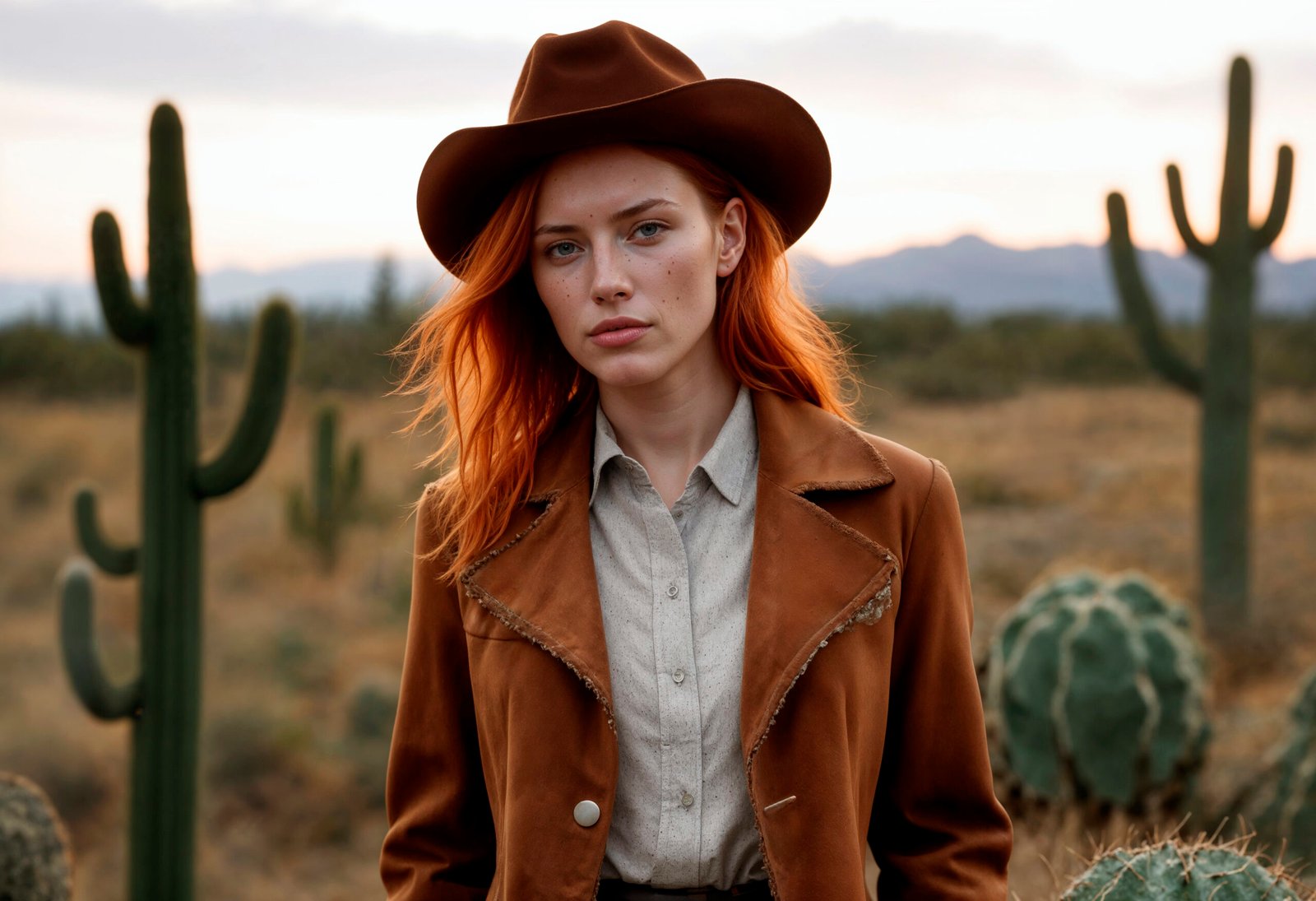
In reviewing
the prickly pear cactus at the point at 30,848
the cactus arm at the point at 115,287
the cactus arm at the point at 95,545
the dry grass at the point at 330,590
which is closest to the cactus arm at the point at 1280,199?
the dry grass at the point at 330,590

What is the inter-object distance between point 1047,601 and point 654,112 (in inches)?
164

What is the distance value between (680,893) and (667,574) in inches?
19.0

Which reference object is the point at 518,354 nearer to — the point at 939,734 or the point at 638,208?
the point at 638,208

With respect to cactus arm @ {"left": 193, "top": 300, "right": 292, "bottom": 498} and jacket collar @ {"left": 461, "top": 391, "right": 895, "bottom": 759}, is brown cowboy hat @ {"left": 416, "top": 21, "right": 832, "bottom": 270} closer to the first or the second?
jacket collar @ {"left": 461, "top": 391, "right": 895, "bottom": 759}

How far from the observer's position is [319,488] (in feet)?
32.1

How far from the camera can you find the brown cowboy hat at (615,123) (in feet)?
6.34

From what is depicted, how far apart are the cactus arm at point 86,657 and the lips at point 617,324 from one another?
10.8ft

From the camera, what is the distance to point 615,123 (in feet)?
6.32

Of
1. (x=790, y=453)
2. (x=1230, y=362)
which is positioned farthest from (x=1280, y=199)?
(x=790, y=453)

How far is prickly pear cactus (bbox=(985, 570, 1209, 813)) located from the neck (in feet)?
11.5

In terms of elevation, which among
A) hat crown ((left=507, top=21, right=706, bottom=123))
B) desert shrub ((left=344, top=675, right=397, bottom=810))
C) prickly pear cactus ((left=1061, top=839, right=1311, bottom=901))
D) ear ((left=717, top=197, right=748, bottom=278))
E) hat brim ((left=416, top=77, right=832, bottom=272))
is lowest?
desert shrub ((left=344, top=675, right=397, bottom=810))

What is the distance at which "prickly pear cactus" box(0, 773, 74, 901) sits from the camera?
136 inches

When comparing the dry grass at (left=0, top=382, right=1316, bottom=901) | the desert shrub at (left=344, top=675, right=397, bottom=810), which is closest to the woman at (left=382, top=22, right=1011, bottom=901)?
the dry grass at (left=0, top=382, right=1316, bottom=901)

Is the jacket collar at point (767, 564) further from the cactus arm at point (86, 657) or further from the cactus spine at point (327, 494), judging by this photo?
the cactus spine at point (327, 494)
